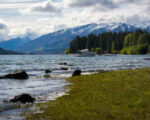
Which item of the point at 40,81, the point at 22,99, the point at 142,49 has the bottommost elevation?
the point at 40,81

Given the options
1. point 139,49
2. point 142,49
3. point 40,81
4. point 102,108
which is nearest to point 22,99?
point 102,108

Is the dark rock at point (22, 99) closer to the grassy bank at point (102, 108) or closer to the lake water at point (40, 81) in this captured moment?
the lake water at point (40, 81)

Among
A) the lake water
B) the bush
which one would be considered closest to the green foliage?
the bush

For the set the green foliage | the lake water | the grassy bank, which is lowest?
the lake water

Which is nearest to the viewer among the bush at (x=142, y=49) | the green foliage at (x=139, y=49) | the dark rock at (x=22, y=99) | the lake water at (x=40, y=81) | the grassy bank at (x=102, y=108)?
the grassy bank at (x=102, y=108)

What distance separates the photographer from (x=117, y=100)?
16594mm

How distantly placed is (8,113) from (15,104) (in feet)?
8.73

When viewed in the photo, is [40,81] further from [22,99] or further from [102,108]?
[102,108]

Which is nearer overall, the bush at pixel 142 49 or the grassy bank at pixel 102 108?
the grassy bank at pixel 102 108

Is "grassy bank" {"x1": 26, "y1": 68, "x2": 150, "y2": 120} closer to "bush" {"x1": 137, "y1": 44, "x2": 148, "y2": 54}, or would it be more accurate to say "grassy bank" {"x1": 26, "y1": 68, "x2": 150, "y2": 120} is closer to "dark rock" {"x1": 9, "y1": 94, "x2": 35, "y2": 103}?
"dark rock" {"x1": 9, "y1": 94, "x2": 35, "y2": 103}

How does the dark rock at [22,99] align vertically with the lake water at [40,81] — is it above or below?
above

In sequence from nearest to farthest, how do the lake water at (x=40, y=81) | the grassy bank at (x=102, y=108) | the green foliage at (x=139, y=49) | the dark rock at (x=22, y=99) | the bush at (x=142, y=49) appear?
the grassy bank at (x=102, y=108), the dark rock at (x=22, y=99), the lake water at (x=40, y=81), the bush at (x=142, y=49), the green foliage at (x=139, y=49)

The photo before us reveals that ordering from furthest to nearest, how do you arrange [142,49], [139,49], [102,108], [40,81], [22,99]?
[139,49] → [142,49] → [40,81] → [22,99] → [102,108]

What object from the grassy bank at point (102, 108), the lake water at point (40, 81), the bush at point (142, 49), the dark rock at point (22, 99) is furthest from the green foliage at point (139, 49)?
the dark rock at point (22, 99)
